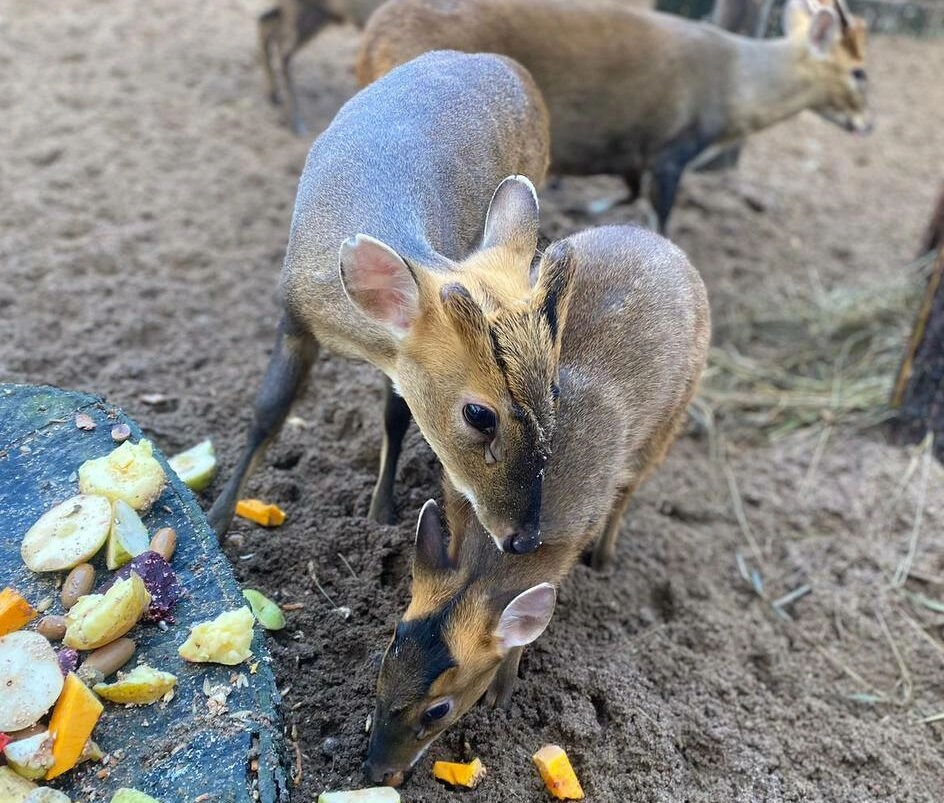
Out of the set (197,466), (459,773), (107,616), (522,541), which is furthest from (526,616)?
(197,466)

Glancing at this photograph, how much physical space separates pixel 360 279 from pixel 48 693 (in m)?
1.27

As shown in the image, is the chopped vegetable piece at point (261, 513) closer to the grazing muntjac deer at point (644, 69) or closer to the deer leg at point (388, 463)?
the deer leg at point (388, 463)

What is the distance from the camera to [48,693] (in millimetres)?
2277

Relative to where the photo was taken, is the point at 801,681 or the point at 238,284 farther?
the point at 238,284

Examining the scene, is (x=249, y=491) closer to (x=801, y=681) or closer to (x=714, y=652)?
(x=714, y=652)

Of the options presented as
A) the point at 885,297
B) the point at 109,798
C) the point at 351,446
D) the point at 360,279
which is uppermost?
the point at 360,279

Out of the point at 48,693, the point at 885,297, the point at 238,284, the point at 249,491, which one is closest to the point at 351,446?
the point at 249,491

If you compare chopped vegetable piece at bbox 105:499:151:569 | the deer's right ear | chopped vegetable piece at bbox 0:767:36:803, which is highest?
the deer's right ear

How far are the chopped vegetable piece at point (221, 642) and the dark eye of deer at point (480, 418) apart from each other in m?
0.74

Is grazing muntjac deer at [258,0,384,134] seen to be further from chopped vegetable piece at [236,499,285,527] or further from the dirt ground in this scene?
chopped vegetable piece at [236,499,285,527]

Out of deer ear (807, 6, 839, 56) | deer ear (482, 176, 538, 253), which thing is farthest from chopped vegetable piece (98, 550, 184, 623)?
deer ear (807, 6, 839, 56)

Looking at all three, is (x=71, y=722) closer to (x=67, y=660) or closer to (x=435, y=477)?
(x=67, y=660)

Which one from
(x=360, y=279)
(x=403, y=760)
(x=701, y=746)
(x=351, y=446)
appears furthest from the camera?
(x=351, y=446)

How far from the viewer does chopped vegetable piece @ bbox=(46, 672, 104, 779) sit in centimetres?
220
